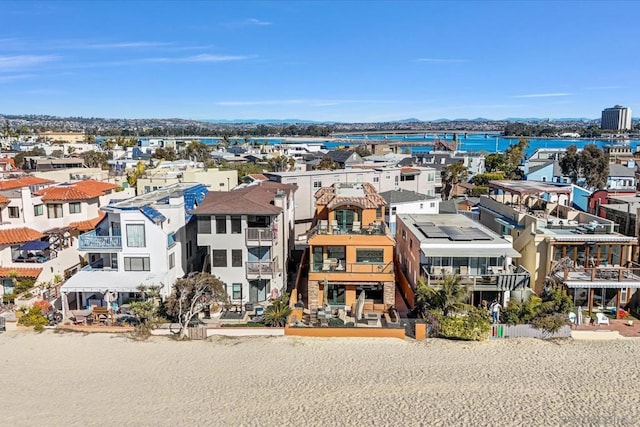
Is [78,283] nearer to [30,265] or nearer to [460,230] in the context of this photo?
[30,265]

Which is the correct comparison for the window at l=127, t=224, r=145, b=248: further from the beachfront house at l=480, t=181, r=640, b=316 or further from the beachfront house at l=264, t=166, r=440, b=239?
the beachfront house at l=480, t=181, r=640, b=316

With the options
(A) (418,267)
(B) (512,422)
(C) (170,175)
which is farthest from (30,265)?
(B) (512,422)

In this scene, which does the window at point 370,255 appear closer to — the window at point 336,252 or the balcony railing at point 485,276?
the window at point 336,252

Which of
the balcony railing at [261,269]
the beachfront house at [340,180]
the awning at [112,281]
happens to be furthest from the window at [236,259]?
the beachfront house at [340,180]

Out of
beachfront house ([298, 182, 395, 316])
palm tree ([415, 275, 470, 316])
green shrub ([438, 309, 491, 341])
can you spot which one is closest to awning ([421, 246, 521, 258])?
palm tree ([415, 275, 470, 316])

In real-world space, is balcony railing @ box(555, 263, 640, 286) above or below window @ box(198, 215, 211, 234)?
below

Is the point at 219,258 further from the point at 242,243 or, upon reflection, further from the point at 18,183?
the point at 18,183
